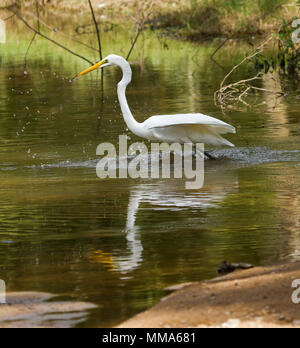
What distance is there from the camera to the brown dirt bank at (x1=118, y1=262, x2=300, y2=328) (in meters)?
5.09

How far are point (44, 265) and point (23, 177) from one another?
411cm

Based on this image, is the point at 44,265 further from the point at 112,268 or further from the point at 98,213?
the point at 98,213

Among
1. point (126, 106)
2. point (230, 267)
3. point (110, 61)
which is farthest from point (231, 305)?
point (110, 61)

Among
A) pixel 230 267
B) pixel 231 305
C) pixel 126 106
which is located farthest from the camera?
pixel 126 106

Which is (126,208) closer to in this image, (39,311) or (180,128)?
(180,128)

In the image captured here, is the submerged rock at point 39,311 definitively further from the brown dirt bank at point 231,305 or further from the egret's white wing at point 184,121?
the egret's white wing at point 184,121

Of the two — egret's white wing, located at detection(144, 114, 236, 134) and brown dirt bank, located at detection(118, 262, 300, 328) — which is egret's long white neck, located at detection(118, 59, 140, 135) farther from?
brown dirt bank, located at detection(118, 262, 300, 328)

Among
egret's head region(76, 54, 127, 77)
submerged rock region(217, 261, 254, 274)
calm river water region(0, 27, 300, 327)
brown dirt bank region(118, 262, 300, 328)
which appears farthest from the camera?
egret's head region(76, 54, 127, 77)

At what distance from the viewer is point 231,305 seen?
5320mm

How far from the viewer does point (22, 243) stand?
7.57 meters

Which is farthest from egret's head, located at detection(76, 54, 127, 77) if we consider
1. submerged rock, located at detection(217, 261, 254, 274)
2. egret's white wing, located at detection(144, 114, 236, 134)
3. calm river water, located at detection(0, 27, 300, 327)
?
submerged rock, located at detection(217, 261, 254, 274)

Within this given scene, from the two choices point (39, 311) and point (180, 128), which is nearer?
point (39, 311)

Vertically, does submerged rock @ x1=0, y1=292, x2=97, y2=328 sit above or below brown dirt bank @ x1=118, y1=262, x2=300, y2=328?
below

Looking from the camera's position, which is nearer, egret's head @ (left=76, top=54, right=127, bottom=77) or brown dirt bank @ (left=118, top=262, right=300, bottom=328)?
brown dirt bank @ (left=118, top=262, right=300, bottom=328)
